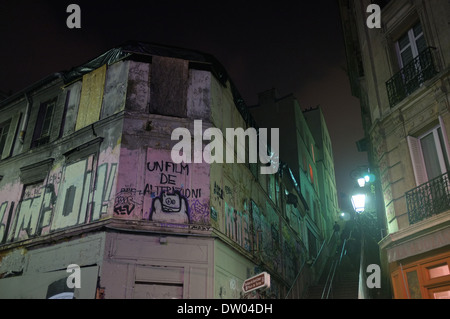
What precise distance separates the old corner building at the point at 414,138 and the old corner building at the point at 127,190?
15.5 feet

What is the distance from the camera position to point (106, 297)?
355 inches

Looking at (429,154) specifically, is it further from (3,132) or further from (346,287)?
(3,132)

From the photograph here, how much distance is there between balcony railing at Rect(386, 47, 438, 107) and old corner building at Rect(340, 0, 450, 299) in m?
0.02

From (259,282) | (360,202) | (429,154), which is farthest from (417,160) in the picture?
(259,282)

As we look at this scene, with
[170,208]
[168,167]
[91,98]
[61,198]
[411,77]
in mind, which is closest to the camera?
[411,77]

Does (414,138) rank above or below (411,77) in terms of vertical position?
below

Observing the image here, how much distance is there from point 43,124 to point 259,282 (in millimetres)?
9960

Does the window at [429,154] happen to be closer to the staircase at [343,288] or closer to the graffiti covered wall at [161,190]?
the graffiti covered wall at [161,190]

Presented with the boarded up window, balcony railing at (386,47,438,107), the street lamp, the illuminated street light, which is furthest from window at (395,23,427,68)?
the boarded up window

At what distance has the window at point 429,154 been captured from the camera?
29.2 ft

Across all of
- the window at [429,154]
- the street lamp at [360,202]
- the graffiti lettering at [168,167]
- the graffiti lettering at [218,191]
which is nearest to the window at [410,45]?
the window at [429,154]

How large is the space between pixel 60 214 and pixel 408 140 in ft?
32.2

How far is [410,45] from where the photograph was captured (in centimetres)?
1084

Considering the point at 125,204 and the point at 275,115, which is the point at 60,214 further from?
the point at 275,115
